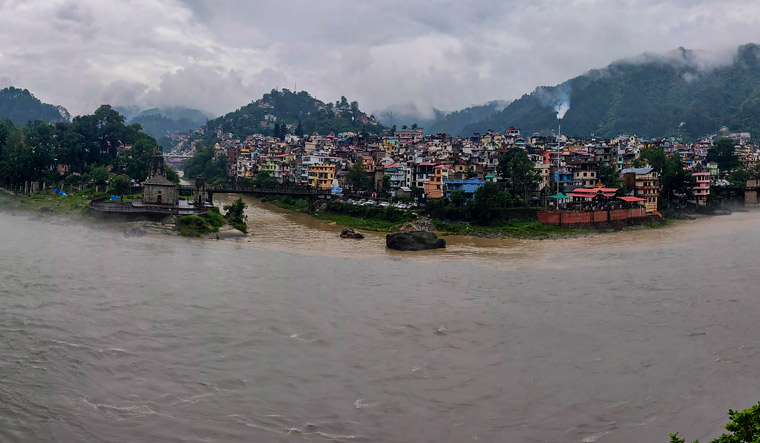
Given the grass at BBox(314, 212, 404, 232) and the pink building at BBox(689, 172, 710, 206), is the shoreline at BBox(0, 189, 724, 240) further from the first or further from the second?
the pink building at BBox(689, 172, 710, 206)

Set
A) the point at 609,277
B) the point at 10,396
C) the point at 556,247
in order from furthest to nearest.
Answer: the point at 556,247
the point at 609,277
the point at 10,396

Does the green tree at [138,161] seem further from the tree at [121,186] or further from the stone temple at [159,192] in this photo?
the stone temple at [159,192]

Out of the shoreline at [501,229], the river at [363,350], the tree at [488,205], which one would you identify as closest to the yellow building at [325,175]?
the shoreline at [501,229]

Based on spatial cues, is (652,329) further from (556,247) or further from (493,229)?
(493,229)

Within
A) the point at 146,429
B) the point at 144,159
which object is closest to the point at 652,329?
the point at 146,429

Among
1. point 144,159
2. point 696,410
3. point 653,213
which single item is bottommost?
point 696,410

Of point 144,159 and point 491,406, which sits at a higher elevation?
point 144,159
